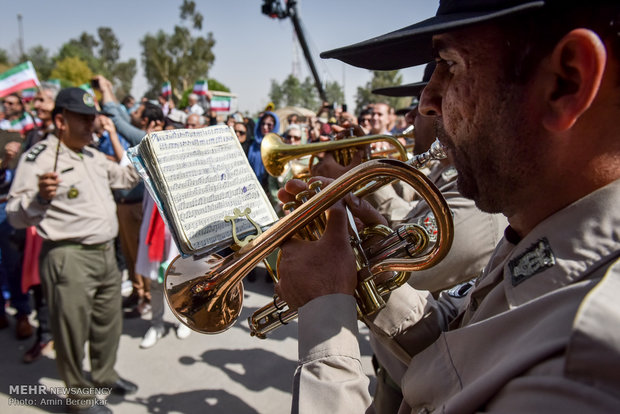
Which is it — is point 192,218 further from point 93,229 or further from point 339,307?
point 93,229

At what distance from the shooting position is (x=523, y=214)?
83 cm

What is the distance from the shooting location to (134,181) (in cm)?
320

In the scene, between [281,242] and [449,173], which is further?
[449,173]

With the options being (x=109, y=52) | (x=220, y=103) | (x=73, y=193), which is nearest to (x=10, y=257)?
(x=73, y=193)

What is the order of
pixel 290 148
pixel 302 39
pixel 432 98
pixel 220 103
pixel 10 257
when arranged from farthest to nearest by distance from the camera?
1. pixel 302 39
2. pixel 220 103
3. pixel 10 257
4. pixel 290 148
5. pixel 432 98

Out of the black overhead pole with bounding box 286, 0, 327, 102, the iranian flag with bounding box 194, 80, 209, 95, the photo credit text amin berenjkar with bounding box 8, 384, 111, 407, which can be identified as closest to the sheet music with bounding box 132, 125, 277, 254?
the photo credit text amin berenjkar with bounding box 8, 384, 111, 407

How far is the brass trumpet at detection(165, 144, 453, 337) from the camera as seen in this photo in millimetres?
1087

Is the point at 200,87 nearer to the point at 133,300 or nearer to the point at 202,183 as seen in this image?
the point at 133,300

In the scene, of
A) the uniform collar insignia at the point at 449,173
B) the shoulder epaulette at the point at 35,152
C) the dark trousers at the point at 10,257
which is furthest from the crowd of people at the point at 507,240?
the dark trousers at the point at 10,257

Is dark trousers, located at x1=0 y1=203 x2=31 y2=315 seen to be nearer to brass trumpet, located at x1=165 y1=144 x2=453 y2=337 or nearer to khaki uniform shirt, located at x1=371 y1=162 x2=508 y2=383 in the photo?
brass trumpet, located at x1=165 y1=144 x2=453 y2=337

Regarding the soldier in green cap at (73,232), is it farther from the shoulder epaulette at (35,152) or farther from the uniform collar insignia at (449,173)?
the uniform collar insignia at (449,173)

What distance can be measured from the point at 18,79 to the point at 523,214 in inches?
254

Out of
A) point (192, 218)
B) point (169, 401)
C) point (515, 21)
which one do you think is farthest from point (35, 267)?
point (515, 21)

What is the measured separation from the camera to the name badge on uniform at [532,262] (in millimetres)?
714
